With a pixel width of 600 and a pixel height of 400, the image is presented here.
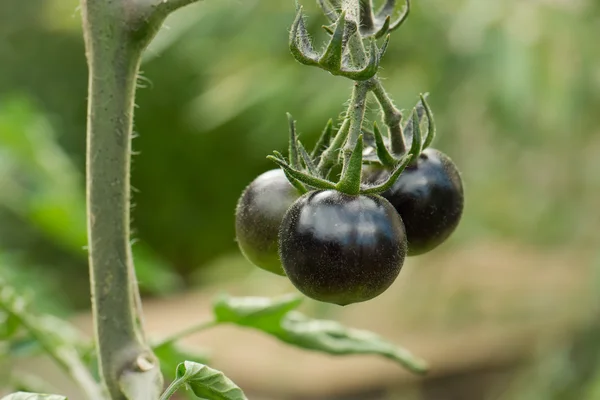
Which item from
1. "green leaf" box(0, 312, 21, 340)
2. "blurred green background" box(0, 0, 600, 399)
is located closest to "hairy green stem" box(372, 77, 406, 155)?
"green leaf" box(0, 312, 21, 340)

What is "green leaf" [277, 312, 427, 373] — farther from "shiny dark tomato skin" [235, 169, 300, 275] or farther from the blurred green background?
the blurred green background

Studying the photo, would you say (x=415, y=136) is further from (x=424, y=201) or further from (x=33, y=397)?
(x=33, y=397)

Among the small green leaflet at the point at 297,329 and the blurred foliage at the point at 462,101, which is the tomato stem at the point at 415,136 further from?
the blurred foliage at the point at 462,101

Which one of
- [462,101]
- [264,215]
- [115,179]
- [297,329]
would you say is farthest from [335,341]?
[462,101]

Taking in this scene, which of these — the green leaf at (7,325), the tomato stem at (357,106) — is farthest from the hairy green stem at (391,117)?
the green leaf at (7,325)

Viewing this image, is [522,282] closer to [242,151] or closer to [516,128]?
[516,128]

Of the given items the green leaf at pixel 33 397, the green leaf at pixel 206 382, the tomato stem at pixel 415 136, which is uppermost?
the tomato stem at pixel 415 136

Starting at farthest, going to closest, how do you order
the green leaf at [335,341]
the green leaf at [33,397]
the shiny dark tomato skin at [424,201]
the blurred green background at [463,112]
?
the blurred green background at [463,112] < the green leaf at [335,341] < the shiny dark tomato skin at [424,201] < the green leaf at [33,397]
